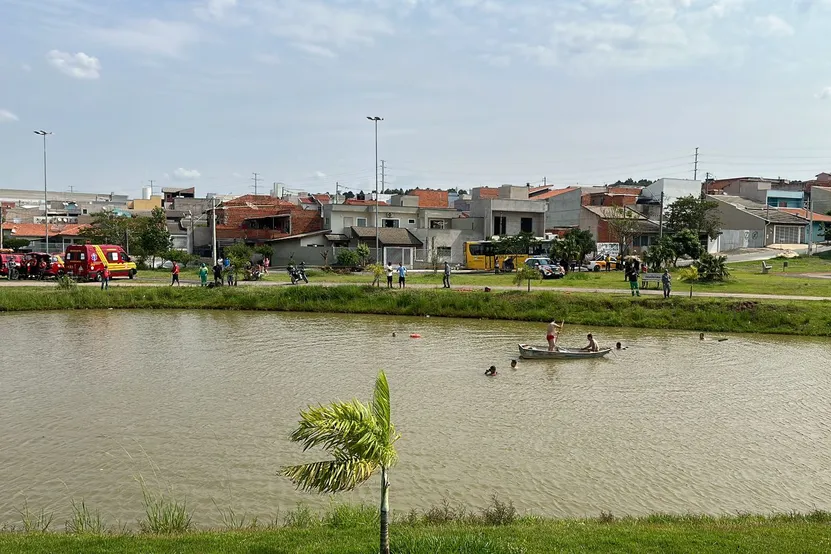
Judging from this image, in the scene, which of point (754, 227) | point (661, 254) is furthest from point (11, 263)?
point (754, 227)

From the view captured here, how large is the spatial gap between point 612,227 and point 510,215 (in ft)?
34.4

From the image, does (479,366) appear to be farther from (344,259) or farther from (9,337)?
(344,259)

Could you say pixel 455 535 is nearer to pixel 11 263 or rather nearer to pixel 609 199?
pixel 11 263

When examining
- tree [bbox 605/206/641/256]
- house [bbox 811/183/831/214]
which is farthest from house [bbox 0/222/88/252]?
house [bbox 811/183/831/214]

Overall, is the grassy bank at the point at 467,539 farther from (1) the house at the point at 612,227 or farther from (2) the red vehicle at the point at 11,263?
(1) the house at the point at 612,227

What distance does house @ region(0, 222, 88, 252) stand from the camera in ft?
241

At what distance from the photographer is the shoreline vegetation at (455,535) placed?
320 inches

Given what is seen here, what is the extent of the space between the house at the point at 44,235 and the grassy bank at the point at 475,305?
3657 centimetres

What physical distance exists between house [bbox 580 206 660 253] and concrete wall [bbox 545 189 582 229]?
82.7 inches

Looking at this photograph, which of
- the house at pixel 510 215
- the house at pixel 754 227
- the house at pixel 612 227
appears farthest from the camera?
the house at pixel 754 227

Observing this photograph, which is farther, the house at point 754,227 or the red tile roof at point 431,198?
the red tile roof at point 431,198

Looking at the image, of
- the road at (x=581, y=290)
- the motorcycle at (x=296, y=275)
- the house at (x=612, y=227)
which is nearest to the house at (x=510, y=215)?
the house at (x=612, y=227)

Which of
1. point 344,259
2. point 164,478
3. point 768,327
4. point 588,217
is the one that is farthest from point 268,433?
point 588,217

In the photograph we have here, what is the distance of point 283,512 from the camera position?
433 inches
